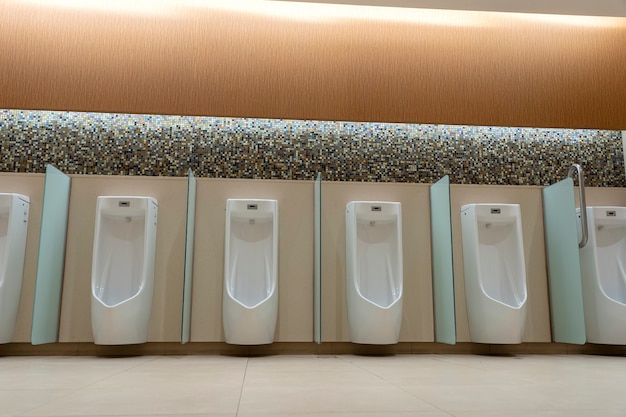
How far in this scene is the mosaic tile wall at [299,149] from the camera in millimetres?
3926

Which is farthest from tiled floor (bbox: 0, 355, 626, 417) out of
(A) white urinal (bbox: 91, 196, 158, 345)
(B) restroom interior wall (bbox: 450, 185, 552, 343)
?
(B) restroom interior wall (bbox: 450, 185, 552, 343)

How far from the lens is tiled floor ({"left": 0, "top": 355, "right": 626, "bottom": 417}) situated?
142cm

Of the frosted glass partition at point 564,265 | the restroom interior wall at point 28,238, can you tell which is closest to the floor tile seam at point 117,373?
the restroom interior wall at point 28,238

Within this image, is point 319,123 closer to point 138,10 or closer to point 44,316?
point 138,10

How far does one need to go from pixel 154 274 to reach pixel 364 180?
5.32 ft

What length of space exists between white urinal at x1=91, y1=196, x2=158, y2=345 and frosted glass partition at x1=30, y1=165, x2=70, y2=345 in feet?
0.82

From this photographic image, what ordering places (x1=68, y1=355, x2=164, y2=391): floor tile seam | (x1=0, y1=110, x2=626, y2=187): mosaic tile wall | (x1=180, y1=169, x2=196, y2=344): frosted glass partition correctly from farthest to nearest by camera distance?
(x1=0, y1=110, x2=626, y2=187): mosaic tile wall, (x1=180, y1=169, x2=196, y2=344): frosted glass partition, (x1=68, y1=355, x2=164, y2=391): floor tile seam

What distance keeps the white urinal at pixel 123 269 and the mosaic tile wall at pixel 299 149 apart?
0.62m

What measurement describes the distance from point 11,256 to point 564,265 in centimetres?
337

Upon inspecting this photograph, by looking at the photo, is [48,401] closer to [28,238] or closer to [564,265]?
[28,238]

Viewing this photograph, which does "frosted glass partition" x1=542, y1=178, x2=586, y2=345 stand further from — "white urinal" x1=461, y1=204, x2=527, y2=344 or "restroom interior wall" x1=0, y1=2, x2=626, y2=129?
"restroom interior wall" x1=0, y1=2, x2=626, y2=129

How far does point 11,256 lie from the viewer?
127 inches

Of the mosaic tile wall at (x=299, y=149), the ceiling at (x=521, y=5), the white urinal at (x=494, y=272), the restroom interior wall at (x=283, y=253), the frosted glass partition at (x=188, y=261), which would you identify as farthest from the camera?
the mosaic tile wall at (x=299, y=149)

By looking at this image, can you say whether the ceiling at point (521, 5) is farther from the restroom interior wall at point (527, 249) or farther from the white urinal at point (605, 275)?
the white urinal at point (605, 275)
